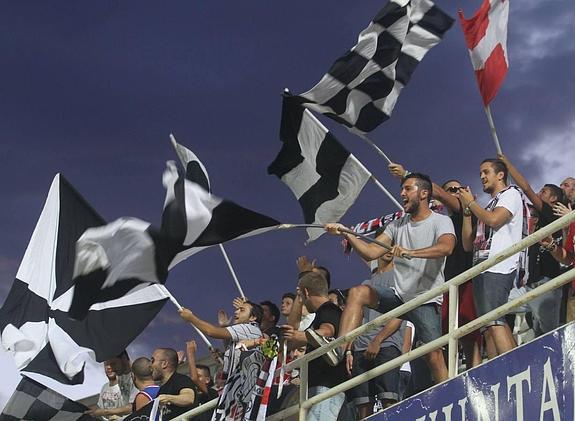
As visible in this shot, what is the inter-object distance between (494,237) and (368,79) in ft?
13.9

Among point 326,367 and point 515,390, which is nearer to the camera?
point 515,390

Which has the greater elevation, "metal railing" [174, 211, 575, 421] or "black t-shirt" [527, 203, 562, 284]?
"black t-shirt" [527, 203, 562, 284]

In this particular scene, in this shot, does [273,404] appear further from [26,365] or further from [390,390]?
[26,365]

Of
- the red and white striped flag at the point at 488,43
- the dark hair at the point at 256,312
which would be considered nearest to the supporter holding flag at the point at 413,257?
the dark hair at the point at 256,312

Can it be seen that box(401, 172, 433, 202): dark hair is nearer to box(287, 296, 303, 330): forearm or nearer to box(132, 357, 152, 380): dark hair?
box(287, 296, 303, 330): forearm

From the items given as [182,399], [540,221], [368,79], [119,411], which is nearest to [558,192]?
[540,221]

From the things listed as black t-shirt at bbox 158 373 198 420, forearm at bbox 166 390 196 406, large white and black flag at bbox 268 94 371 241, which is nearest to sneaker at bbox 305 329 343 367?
forearm at bbox 166 390 196 406

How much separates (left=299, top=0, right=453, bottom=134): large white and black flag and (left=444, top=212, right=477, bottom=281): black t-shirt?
121 inches

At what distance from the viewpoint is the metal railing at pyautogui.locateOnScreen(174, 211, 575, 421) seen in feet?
31.0

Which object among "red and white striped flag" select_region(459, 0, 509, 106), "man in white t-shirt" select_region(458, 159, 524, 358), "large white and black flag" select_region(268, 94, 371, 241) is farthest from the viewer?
"large white and black flag" select_region(268, 94, 371, 241)

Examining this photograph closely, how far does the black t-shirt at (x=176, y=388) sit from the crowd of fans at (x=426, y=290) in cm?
4

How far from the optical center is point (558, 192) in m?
12.1

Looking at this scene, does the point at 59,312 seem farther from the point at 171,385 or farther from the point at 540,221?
the point at 540,221

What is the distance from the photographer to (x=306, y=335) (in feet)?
36.4
